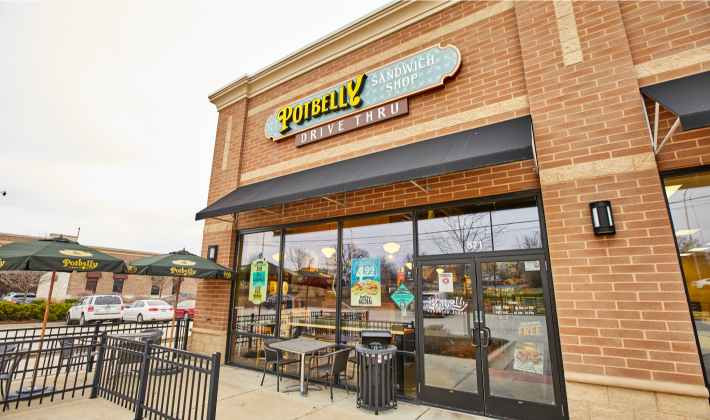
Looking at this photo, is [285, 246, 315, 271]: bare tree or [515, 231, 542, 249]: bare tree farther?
[285, 246, 315, 271]: bare tree

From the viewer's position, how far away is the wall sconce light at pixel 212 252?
8.76m

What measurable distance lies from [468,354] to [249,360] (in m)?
5.27

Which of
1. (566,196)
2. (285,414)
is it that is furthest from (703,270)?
(285,414)

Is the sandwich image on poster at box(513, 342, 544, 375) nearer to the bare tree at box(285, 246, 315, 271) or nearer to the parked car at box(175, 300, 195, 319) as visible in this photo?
the bare tree at box(285, 246, 315, 271)

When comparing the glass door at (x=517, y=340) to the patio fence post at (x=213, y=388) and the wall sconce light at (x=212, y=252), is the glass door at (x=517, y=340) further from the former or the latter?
the wall sconce light at (x=212, y=252)

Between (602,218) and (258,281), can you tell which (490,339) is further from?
(258,281)

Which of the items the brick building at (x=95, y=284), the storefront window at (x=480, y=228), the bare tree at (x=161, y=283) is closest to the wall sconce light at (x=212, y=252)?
the storefront window at (x=480, y=228)

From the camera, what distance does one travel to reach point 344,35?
25.3 feet

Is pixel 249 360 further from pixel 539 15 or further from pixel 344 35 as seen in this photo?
pixel 539 15

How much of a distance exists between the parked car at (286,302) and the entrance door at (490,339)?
3.09 metres

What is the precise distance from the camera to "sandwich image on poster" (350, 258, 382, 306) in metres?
6.34

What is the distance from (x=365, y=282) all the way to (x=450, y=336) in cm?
190

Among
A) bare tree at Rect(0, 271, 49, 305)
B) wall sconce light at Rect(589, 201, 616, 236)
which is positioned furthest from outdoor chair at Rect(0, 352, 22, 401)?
bare tree at Rect(0, 271, 49, 305)

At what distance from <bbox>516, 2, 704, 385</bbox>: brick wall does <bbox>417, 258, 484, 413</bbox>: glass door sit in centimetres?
127
